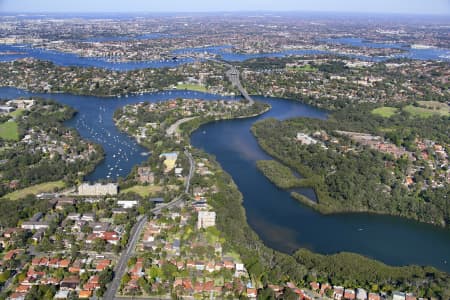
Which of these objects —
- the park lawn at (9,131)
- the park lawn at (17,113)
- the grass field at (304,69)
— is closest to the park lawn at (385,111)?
the grass field at (304,69)

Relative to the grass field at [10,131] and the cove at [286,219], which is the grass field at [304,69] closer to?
the cove at [286,219]

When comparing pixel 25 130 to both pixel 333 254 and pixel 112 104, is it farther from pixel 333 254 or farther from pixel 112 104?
pixel 333 254

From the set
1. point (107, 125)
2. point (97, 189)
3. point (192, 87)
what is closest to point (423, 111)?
point (192, 87)

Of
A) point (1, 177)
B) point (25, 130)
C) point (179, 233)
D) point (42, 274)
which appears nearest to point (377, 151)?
point (179, 233)

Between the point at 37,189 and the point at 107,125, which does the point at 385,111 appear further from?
the point at 37,189

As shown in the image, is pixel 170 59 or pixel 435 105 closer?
pixel 435 105

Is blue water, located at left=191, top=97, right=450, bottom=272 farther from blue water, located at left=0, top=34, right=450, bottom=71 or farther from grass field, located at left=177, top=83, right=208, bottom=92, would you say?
blue water, located at left=0, top=34, right=450, bottom=71

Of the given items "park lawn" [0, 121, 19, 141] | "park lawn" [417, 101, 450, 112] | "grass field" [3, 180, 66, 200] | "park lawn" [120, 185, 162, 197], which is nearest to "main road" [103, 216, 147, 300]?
"park lawn" [120, 185, 162, 197]
